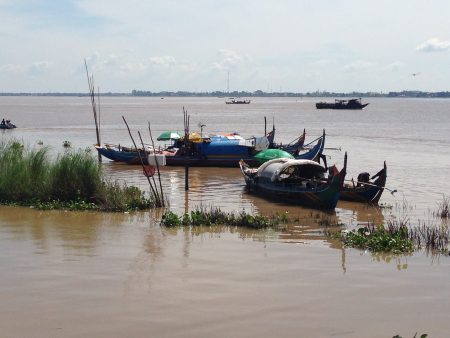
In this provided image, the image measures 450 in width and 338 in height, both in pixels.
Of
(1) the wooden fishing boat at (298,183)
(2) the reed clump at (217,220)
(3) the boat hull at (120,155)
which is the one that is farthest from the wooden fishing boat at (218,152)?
(2) the reed clump at (217,220)

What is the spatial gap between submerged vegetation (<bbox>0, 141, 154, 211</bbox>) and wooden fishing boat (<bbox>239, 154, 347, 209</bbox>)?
3.90m

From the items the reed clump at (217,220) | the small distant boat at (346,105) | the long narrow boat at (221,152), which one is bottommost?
the reed clump at (217,220)

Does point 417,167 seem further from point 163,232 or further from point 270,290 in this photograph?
point 270,290

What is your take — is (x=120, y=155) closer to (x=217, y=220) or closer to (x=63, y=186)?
(x=63, y=186)

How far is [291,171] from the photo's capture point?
18.4 meters

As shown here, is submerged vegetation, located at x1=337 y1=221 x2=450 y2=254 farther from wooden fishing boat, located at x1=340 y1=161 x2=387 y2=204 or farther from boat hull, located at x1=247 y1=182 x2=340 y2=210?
wooden fishing boat, located at x1=340 y1=161 x2=387 y2=204

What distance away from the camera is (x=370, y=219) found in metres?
14.8

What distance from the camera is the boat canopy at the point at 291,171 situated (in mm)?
17345

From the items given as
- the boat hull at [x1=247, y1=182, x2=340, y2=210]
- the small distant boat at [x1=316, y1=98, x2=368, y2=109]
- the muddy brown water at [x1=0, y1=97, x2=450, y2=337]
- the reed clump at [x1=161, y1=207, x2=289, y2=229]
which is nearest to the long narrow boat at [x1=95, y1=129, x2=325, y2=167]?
the boat hull at [x1=247, y1=182, x2=340, y2=210]

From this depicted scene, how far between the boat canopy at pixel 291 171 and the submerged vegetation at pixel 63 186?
420cm

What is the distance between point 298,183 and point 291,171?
1276 millimetres

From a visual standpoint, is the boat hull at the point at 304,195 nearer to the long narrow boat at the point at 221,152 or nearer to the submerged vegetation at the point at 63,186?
the submerged vegetation at the point at 63,186

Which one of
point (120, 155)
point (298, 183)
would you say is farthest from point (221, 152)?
point (298, 183)

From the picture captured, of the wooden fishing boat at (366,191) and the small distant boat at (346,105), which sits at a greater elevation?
the small distant boat at (346,105)
